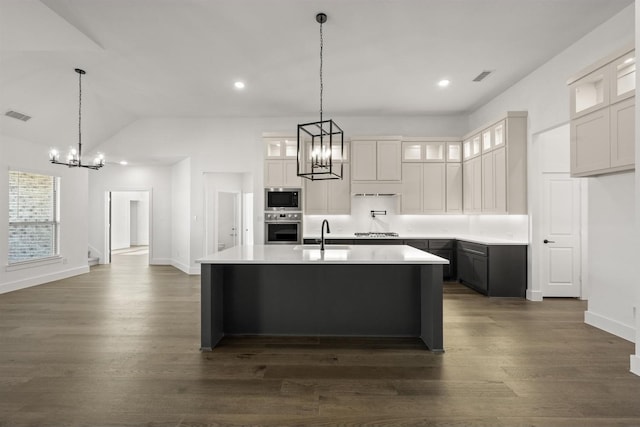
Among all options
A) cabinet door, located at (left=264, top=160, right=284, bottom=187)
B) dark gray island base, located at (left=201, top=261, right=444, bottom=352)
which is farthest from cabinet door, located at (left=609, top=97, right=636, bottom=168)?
cabinet door, located at (left=264, top=160, right=284, bottom=187)

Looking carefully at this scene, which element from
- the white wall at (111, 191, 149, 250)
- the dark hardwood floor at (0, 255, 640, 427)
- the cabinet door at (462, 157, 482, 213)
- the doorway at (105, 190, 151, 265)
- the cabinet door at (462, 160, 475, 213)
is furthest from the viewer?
the white wall at (111, 191, 149, 250)

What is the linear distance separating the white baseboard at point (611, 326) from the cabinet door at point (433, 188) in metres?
3.09

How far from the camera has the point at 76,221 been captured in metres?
7.29

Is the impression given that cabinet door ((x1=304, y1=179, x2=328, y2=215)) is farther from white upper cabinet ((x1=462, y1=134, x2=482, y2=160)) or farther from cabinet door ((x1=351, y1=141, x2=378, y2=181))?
white upper cabinet ((x1=462, y1=134, x2=482, y2=160))

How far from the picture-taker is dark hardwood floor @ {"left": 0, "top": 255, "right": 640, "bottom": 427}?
2.20 meters

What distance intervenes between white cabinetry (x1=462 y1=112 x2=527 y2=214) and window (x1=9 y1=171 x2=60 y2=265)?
8026 mm

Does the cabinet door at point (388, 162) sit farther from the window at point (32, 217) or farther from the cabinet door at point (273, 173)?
the window at point (32, 217)

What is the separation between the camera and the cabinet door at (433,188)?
22.1ft

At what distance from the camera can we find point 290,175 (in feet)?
21.7

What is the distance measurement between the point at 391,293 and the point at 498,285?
262 centimetres

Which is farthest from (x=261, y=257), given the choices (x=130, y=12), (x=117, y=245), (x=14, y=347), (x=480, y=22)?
(x=117, y=245)

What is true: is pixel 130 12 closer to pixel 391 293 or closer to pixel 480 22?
pixel 480 22

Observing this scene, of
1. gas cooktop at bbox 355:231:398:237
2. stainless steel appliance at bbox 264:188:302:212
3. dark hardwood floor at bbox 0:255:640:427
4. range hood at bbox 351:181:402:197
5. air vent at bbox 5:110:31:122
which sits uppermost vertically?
air vent at bbox 5:110:31:122

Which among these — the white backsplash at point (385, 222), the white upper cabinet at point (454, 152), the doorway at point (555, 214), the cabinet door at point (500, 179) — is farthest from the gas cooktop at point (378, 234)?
the doorway at point (555, 214)
